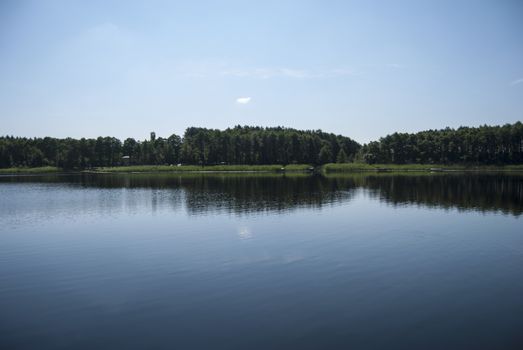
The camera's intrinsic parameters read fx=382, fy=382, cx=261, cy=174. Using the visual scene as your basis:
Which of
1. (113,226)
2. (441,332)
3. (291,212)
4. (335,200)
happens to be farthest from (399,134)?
(441,332)

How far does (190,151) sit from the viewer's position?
16750 centimetres

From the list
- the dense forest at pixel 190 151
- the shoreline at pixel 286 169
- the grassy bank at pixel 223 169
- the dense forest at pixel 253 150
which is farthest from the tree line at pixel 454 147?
the grassy bank at pixel 223 169

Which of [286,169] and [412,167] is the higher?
[412,167]

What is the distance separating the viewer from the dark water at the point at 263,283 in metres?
12.1

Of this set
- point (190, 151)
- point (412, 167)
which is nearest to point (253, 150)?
point (190, 151)

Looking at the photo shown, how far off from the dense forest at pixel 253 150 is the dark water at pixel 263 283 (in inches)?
4884

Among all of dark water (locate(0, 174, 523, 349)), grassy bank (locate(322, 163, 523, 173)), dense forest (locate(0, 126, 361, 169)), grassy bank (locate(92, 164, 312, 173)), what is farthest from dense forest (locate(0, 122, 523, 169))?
dark water (locate(0, 174, 523, 349))

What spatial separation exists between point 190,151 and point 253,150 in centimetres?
2775

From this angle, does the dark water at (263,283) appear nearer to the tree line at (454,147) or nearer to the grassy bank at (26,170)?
the tree line at (454,147)

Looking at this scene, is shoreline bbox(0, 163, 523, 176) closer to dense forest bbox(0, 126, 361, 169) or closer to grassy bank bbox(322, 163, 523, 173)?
grassy bank bbox(322, 163, 523, 173)

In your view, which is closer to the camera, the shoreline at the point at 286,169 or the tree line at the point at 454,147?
the shoreline at the point at 286,169

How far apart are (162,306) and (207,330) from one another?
281 centimetres

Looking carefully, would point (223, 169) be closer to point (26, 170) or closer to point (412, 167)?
point (412, 167)

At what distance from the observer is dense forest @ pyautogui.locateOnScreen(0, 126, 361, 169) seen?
16488 centimetres
